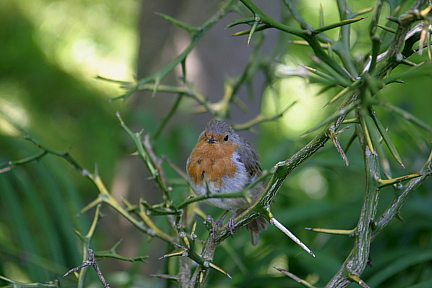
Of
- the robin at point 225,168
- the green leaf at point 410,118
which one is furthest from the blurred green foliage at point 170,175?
the green leaf at point 410,118

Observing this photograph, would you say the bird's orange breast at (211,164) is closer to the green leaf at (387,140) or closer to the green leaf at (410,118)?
the green leaf at (387,140)

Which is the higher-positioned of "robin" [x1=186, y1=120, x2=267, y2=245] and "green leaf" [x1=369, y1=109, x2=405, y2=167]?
"robin" [x1=186, y1=120, x2=267, y2=245]

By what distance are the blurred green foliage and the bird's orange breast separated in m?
0.22

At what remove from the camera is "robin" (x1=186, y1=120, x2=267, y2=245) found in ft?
4.45

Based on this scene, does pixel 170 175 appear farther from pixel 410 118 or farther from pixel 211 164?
pixel 410 118

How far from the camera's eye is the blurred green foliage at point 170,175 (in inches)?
64.7

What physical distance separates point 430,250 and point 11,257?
1.42 meters

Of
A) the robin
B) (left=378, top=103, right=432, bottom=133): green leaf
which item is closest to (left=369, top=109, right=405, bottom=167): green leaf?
(left=378, top=103, right=432, bottom=133): green leaf

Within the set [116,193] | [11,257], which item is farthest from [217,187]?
[116,193]

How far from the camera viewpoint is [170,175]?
1.94 meters

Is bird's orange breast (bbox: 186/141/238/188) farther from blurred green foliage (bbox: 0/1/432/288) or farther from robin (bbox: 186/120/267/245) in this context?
blurred green foliage (bbox: 0/1/432/288)

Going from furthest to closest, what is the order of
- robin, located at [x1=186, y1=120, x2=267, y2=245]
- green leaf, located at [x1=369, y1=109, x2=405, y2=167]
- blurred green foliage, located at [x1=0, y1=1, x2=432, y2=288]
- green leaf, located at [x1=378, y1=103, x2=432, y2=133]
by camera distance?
blurred green foliage, located at [x1=0, y1=1, x2=432, y2=288] → robin, located at [x1=186, y1=120, x2=267, y2=245] → green leaf, located at [x1=369, y1=109, x2=405, y2=167] → green leaf, located at [x1=378, y1=103, x2=432, y2=133]

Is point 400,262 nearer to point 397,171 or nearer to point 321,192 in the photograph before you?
point 397,171

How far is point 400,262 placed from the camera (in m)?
1.48
